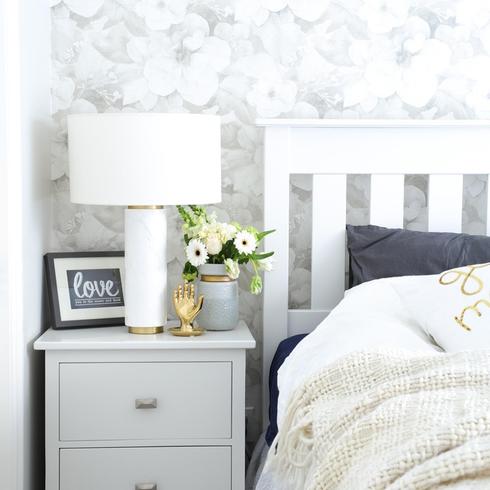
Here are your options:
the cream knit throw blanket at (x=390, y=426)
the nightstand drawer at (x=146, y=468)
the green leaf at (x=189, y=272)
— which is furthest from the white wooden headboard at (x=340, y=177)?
the cream knit throw blanket at (x=390, y=426)

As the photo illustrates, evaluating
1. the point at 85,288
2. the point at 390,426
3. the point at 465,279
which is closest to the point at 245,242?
the point at 85,288

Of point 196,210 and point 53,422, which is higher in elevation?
point 196,210

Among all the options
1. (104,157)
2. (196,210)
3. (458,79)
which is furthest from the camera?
(458,79)

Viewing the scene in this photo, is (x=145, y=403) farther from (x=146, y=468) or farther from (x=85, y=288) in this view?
(x=85, y=288)

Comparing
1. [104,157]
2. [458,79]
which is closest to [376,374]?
[104,157]

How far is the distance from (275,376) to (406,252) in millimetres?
498

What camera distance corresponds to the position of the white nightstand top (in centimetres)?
218

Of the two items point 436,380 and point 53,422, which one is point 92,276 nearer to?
point 53,422

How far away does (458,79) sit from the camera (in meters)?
2.60

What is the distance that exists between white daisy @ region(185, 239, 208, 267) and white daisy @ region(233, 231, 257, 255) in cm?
9

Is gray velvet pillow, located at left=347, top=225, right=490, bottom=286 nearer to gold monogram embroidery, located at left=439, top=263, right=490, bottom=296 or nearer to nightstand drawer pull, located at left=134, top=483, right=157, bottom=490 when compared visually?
gold monogram embroidery, located at left=439, top=263, right=490, bottom=296

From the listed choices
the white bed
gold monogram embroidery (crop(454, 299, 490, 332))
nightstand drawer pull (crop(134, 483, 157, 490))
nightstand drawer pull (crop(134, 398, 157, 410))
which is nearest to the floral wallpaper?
the white bed

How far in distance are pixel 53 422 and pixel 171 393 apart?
0.31 m

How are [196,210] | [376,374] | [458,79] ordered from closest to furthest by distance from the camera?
[376,374] < [196,210] < [458,79]
